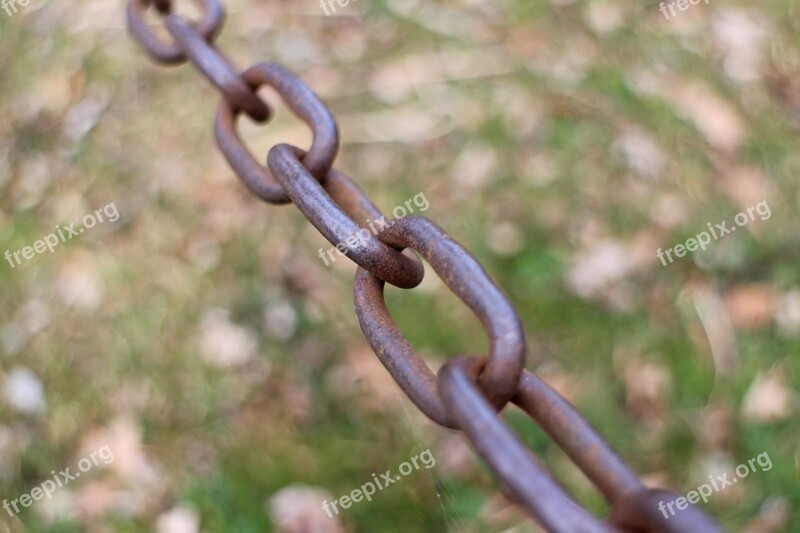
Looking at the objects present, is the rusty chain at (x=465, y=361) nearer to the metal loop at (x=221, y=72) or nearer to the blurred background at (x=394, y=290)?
the metal loop at (x=221, y=72)

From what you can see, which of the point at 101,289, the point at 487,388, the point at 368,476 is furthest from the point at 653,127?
the point at 487,388

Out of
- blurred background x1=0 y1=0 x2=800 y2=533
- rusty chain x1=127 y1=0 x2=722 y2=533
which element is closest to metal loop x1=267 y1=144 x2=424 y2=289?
rusty chain x1=127 y1=0 x2=722 y2=533

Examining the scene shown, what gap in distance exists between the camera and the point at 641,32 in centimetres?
266

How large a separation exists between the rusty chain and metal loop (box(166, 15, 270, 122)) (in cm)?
7

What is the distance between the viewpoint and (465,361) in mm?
677

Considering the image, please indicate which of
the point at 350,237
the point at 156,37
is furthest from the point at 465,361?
the point at 156,37

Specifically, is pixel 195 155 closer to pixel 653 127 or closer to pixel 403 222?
pixel 653 127

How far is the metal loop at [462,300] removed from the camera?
0.67m

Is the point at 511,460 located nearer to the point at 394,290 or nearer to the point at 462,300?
the point at 462,300

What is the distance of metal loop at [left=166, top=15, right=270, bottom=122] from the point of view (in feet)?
3.67

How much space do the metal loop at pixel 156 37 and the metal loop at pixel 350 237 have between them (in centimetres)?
44

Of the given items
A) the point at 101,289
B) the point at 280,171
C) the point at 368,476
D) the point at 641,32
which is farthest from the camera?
the point at 641,32

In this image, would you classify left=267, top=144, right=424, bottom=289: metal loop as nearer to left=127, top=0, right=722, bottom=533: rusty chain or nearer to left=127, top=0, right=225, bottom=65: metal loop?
left=127, top=0, right=722, bottom=533: rusty chain

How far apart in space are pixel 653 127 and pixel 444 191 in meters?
0.70
